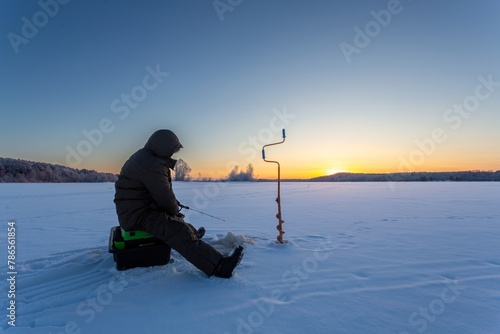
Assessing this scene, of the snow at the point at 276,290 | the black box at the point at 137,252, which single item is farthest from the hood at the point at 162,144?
the snow at the point at 276,290

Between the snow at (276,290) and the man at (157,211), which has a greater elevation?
the man at (157,211)

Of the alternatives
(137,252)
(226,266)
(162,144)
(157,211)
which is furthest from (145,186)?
(226,266)

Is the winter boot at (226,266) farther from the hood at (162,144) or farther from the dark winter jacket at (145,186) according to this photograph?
the hood at (162,144)

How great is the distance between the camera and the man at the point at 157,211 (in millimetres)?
2795

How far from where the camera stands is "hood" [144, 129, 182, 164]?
299 cm

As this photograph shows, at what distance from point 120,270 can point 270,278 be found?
1620 mm

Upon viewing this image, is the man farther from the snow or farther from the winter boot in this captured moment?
the snow

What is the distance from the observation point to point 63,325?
1965 mm

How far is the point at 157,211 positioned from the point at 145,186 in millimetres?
299

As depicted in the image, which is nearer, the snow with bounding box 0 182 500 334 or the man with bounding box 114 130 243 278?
the snow with bounding box 0 182 500 334

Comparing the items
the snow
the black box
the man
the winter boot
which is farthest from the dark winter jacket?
the winter boot

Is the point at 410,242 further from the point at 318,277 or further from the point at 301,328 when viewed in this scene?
the point at 301,328

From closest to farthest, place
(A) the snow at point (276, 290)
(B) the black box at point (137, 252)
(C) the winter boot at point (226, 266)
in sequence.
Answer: (A) the snow at point (276, 290) < (C) the winter boot at point (226, 266) < (B) the black box at point (137, 252)

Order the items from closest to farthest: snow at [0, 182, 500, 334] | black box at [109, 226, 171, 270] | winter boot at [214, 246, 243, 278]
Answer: snow at [0, 182, 500, 334] < winter boot at [214, 246, 243, 278] < black box at [109, 226, 171, 270]
